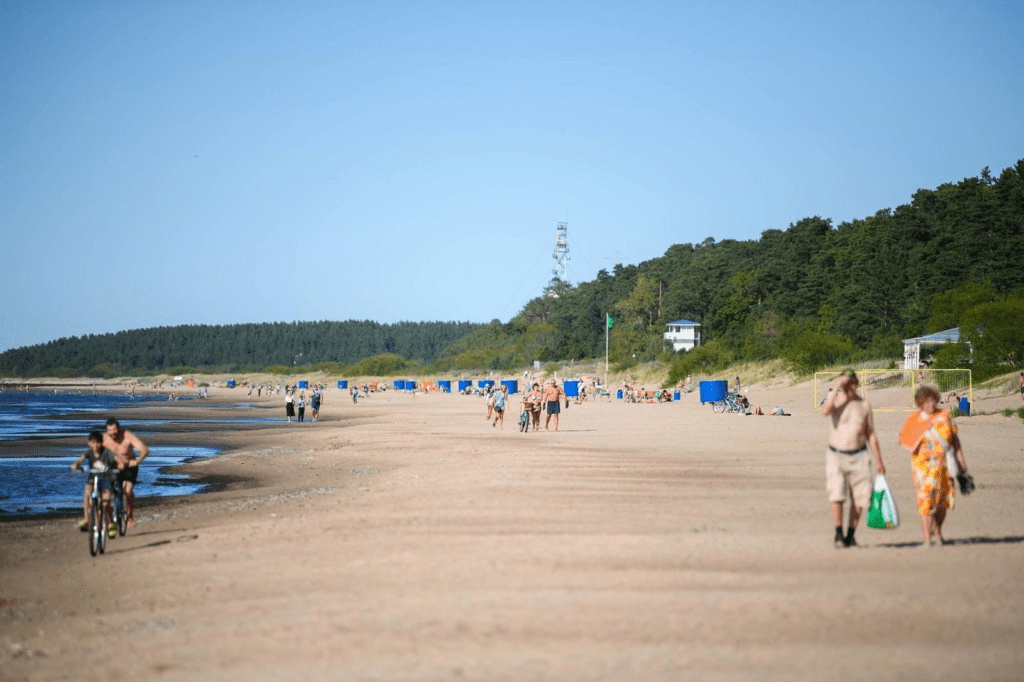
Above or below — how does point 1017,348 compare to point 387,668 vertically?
above

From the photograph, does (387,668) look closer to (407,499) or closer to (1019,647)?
(1019,647)

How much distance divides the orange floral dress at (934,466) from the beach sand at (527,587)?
0.48 meters

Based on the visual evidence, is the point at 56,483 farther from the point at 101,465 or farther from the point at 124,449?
the point at 101,465

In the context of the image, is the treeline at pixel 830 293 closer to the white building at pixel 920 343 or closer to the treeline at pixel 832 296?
the treeline at pixel 832 296

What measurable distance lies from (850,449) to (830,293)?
8123cm

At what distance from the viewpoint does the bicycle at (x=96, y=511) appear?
10.7 m

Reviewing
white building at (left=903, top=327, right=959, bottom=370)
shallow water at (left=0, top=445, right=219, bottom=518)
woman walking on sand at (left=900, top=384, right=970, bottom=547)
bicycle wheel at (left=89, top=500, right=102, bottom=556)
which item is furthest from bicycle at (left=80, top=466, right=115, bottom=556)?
white building at (left=903, top=327, right=959, bottom=370)

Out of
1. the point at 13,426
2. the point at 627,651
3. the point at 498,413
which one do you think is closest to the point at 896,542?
the point at 627,651

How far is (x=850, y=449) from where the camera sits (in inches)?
362

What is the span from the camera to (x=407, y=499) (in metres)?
14.5

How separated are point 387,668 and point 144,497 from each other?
13.9m

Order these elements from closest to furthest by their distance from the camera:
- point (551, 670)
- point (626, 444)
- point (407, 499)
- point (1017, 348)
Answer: point (551, 670) < point (407, 499) < point (626, 444) < point (1017, 348)

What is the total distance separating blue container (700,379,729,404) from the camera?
50.2m

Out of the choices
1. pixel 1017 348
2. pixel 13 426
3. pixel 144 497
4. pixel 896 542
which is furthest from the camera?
pixel 13 426
